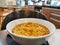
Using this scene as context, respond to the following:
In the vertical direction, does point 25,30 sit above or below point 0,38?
above

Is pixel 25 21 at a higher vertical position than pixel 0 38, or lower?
higher

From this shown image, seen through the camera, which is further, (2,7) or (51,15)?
(2,7)

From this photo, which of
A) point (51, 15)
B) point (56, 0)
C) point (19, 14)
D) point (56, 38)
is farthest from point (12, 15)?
point (56, 0)

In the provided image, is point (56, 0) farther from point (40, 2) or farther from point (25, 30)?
point (25, 30)

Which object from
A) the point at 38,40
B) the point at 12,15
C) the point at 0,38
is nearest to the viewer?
the point at 38,40

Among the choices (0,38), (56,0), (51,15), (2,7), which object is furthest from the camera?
(2,7)

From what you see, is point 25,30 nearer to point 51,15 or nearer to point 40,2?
point 51,15

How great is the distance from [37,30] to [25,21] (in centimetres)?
17

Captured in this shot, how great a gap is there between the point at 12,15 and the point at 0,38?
0.34 metres

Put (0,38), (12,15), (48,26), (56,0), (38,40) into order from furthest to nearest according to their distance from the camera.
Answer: (56,0)
(12,15)
(0,38)
(48,26)
(38,40)

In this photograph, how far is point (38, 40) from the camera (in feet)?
1.66

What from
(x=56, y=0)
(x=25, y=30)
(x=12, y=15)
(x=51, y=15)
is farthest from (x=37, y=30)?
(x=56, y=0)

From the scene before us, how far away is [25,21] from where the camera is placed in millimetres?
749

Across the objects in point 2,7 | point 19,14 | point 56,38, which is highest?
point 19,14
